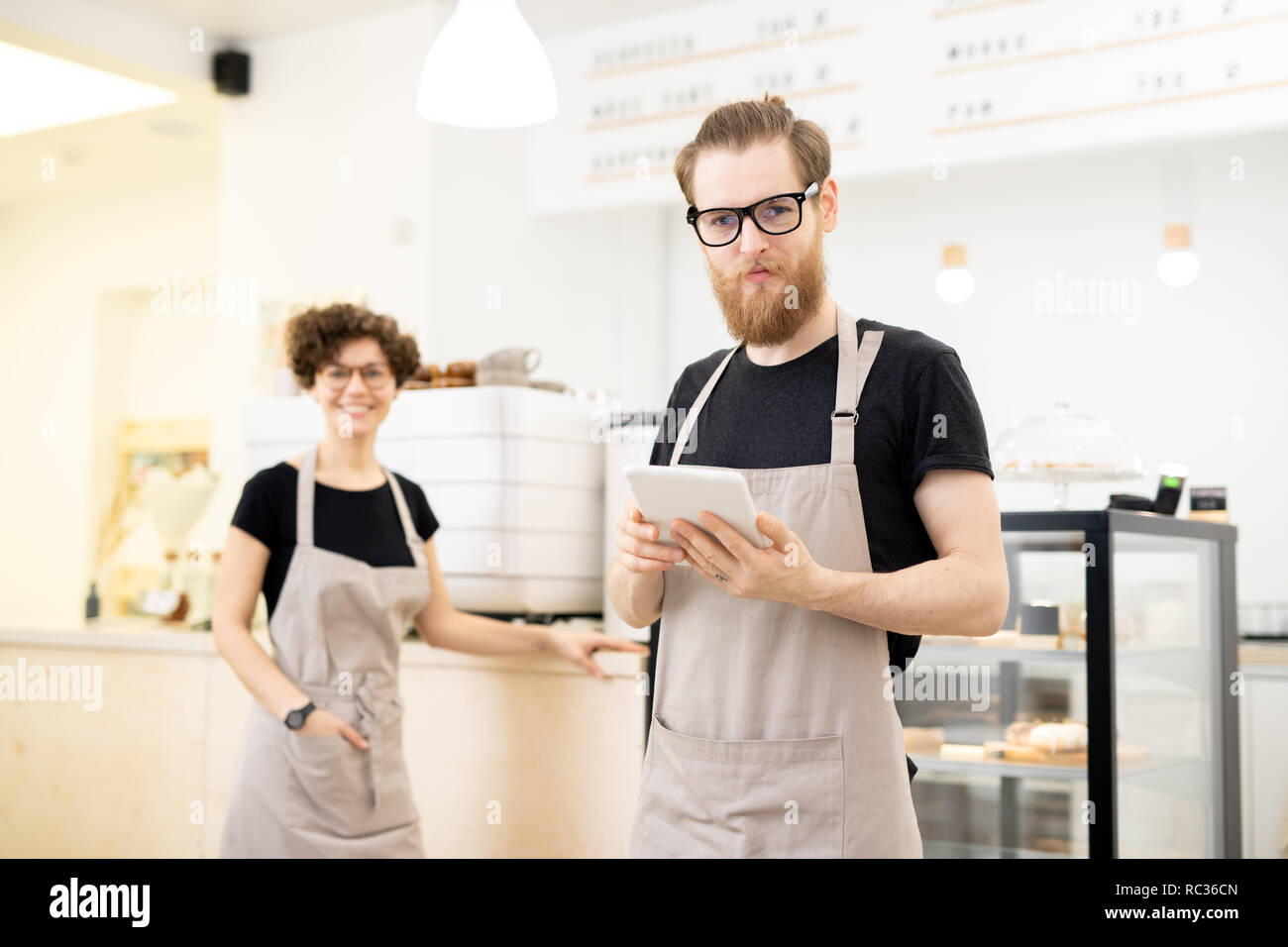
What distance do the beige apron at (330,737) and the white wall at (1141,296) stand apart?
2.54 meters

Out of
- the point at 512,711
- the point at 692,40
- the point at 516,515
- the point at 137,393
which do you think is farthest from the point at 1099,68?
the point at 137,393

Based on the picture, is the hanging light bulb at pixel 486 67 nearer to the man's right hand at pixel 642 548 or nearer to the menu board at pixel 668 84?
the menu board at pixel 668 84

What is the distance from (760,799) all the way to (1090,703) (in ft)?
3.13

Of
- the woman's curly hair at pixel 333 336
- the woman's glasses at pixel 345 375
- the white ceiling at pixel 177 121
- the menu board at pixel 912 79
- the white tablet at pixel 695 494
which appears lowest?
the white tablet at pixel 695 494

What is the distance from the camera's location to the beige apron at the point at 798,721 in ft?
5.17

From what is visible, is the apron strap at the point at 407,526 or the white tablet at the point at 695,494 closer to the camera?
the white tablet at the point at 695,494

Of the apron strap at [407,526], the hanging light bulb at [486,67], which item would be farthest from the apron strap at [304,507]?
the hanging light bulb at [486,67]

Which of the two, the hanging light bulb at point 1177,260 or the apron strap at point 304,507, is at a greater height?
the hanging light bulb at point 1177,260

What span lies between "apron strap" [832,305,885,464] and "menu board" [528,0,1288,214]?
6.85 feet

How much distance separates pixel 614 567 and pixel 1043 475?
1341 millimetres

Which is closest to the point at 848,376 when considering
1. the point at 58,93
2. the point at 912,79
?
the point at 912,79

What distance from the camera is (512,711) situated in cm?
272
